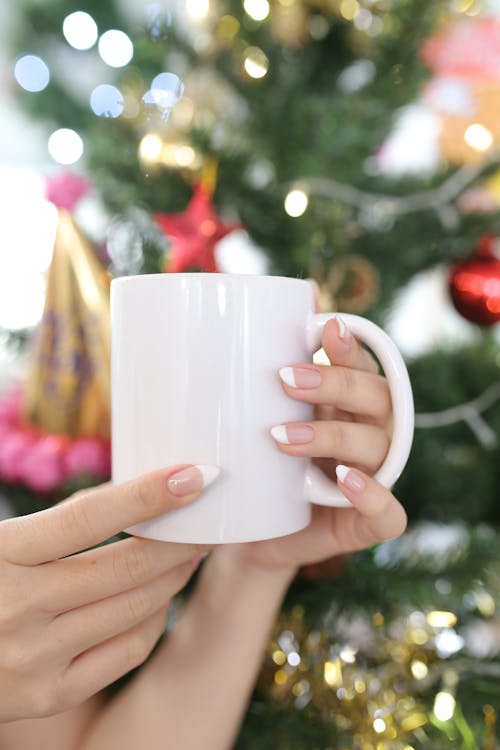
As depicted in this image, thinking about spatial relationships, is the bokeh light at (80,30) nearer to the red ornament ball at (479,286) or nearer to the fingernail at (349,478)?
the red ornament ball at (479,286)

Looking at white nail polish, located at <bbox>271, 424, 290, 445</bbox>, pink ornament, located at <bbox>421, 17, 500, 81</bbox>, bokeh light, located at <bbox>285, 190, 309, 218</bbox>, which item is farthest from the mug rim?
pink ornament, located at <bbox>421, 17, 500, 81</bbox>

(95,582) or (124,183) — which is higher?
(124,183)

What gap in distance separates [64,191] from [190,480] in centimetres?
72

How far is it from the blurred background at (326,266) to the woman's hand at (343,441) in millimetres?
Result: 192

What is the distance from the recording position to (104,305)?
34.9 inches

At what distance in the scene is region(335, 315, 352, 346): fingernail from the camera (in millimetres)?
438

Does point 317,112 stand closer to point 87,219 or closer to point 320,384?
point 320,384

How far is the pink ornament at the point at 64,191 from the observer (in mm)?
940

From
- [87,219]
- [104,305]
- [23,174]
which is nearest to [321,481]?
[104,305]

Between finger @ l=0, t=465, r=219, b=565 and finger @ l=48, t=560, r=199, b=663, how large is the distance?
60 mm

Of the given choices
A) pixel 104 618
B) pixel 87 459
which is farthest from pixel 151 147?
pixel 104 618

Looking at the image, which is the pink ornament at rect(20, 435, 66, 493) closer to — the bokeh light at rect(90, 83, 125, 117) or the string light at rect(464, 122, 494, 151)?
the bokeh light at rect(90, 83, 125, 117)

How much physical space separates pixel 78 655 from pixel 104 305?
1.84 ft

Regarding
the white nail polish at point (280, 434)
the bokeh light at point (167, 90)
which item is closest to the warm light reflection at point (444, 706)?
the white nail polish at point (280, 434)
